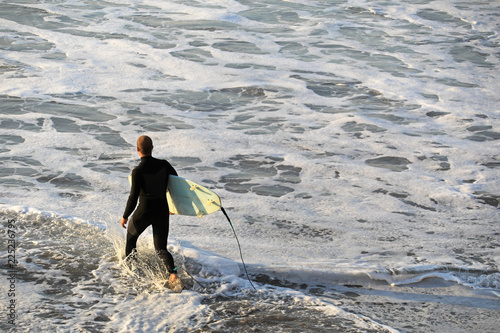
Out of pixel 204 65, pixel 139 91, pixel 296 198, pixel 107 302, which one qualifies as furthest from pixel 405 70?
pixel 107 302

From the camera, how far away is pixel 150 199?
4.74 m

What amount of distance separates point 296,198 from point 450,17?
1514 cm

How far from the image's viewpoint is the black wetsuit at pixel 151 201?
4.67m

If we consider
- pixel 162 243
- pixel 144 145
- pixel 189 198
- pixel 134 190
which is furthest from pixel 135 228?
pixel 144 145

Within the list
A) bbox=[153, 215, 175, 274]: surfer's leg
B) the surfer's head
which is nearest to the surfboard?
bbox=[153, 215, 175, 274]: surfer's leg

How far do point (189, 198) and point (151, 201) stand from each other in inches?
15.8

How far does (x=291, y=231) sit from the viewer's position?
650cm

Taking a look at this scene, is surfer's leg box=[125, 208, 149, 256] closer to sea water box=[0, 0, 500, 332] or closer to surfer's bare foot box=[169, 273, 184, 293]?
sea water box=[0, 0, 500, 332]

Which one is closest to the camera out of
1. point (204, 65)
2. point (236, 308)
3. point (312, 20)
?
point (236, 308)

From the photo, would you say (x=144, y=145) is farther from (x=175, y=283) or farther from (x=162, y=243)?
(x=175, y=283)

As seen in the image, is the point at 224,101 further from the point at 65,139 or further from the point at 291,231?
the point at 291,231

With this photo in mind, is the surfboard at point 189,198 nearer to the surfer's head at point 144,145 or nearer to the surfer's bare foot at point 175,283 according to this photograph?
the surfer's head at point 144,145

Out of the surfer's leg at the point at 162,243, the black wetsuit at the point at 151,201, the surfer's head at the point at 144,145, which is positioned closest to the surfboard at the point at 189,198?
the black wetsuit at the point at 151,201

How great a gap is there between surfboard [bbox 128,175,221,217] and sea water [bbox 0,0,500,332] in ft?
2.11
